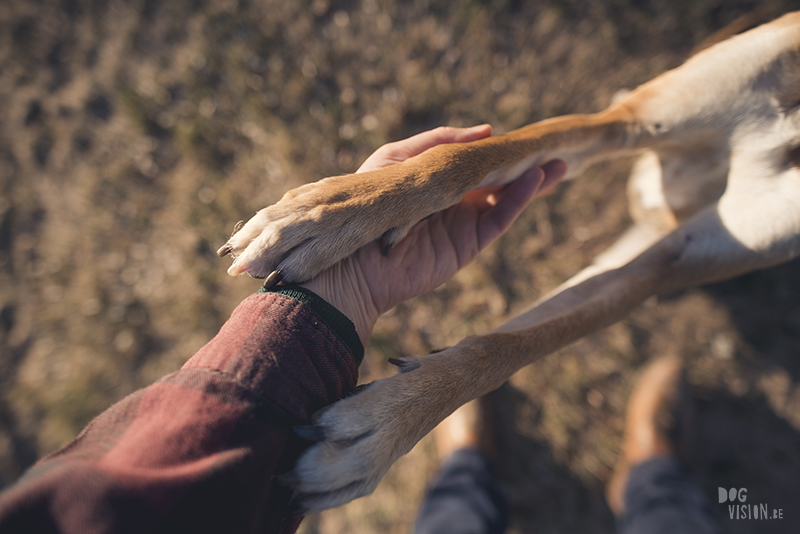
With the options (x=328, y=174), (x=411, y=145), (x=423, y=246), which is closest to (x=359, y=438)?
(x=423, y=246)

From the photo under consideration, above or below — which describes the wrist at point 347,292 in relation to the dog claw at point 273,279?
below

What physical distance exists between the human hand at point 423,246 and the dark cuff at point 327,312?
9cm

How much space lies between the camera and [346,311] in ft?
5.82

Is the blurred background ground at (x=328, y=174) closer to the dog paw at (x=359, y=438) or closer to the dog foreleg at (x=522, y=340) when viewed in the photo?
the dog foreleg at (x=522, y=340)

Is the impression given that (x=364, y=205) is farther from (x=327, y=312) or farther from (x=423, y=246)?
(x=423, y=246)

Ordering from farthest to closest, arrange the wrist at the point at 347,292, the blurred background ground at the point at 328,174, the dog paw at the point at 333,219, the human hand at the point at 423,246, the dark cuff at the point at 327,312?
the blurred background ground at the point at 328,174 < the human hand at the point at 423,246 < the wrist at the point at 347,292 < the dark cuff at the point at 327,312 < the dog paw at the point at 333,219

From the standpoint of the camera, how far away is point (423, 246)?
7.06 feet

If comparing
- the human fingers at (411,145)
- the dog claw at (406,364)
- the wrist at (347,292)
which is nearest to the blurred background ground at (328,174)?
the wrist at (347,292)

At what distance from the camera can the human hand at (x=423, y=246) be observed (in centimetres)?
184

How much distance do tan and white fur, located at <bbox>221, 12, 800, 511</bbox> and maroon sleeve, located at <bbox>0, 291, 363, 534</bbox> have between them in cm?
13

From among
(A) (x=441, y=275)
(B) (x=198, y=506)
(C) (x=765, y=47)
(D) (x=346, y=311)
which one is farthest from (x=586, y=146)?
(B) (x=198, y=506)

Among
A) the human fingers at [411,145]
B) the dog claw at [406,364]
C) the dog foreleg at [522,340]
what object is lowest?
the dog foreleg at [522,340]

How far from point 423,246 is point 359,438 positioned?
1176 millimetres

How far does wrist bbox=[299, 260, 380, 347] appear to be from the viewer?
166 cm
